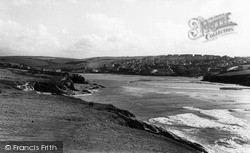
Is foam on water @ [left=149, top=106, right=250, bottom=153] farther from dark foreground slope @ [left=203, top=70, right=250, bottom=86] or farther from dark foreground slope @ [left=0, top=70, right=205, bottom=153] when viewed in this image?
dark foreground slope @ [left=203, top=70, right=250, bottom=86]

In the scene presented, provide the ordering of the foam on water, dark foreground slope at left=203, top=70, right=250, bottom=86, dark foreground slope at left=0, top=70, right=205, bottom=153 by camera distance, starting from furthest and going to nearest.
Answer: dark foreground slope at left=203, top=70, right=250, bottom=86 < the foam on water < dark foreground slope at left=0, top=70, right=205, bottom=153

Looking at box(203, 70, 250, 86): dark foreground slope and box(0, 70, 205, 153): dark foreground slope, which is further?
box(203, 70, 250, 86): dark foreground slope

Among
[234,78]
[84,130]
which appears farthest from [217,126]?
[234,78]

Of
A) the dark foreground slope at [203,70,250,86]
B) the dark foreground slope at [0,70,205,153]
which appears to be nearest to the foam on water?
the dark foreground slope at [0,70,205,153]

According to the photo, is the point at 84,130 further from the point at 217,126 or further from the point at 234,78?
the point at 234,78

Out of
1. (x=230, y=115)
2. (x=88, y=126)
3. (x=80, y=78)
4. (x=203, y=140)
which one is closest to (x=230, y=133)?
(x=203, y=140)

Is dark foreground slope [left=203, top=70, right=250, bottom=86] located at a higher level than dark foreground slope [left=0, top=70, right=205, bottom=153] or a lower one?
lower

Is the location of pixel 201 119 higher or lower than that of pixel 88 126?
lower

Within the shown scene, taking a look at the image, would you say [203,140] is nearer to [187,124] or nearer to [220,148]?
[220,148]

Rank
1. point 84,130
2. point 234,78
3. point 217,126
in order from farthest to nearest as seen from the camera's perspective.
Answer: point 234,78 → point 217,126 → point 84,130
